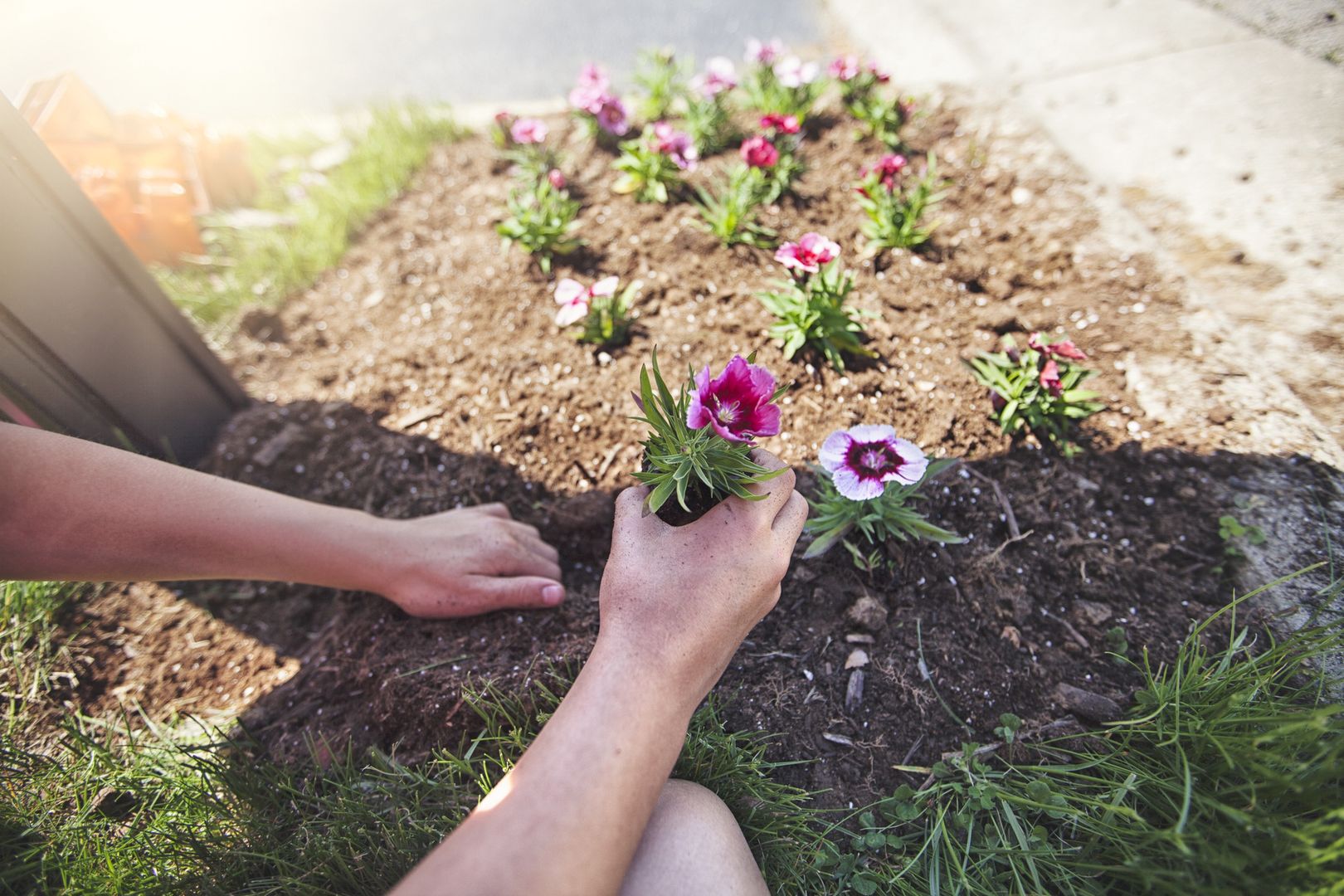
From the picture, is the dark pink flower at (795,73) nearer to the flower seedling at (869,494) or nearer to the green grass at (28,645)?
the flower seedling at (869,494)

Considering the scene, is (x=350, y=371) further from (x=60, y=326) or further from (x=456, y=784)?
(x=456, y=784)

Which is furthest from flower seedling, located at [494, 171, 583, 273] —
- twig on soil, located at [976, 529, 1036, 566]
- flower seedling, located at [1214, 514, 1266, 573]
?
flower seedling, located at [1214, 514, 1266, 573]

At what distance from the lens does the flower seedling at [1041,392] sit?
2238 millimetres

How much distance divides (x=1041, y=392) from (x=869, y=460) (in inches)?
32.7

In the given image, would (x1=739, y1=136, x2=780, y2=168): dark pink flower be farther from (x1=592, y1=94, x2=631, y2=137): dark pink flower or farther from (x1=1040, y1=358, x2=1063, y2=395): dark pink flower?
(x1=1040, y1=358, x2=1063, y2=395): dark pink flower

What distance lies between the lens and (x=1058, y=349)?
2225mm

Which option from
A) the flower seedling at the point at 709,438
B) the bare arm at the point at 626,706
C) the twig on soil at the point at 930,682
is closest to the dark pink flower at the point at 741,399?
the flower seedling at the point at 709,438

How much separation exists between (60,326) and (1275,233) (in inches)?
169

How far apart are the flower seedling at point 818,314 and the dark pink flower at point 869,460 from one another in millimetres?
588

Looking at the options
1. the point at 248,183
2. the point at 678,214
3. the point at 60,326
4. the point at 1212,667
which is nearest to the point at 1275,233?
the point at 1212,667

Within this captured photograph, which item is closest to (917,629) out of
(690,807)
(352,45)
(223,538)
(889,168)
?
(690,807)

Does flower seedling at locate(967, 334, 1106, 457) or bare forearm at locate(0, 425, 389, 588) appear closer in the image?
bare forearm at locate(0, 425, 389, 588)

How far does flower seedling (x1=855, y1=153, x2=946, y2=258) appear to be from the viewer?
2711mm

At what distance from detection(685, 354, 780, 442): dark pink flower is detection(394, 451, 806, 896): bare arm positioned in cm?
15
